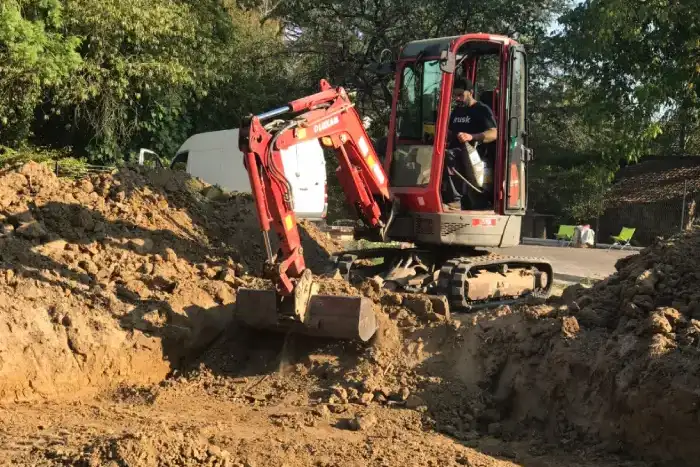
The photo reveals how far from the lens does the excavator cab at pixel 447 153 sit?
770 centimetres

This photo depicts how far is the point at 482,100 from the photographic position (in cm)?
847

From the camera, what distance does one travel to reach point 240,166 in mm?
14742

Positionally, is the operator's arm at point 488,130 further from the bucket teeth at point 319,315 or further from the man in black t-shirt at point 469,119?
the bucket teeth at point 319,315

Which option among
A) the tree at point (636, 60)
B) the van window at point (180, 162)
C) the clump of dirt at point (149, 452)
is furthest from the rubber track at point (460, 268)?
the van window at point (180, 162)

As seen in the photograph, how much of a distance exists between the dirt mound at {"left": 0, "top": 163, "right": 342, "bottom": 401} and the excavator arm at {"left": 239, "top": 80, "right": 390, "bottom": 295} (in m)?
1.20

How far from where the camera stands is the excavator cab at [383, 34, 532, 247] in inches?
303

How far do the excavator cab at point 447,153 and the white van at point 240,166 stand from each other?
4.46 m

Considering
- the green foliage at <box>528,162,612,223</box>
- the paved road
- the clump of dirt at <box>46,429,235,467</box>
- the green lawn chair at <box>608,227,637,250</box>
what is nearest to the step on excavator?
the paved road

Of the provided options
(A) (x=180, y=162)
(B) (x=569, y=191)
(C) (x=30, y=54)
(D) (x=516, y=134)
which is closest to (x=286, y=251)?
(D) (x=516, y=134)

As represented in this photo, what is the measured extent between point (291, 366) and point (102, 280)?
2.03 meters

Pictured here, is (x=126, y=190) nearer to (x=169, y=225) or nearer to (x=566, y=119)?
(x=169, y=225)

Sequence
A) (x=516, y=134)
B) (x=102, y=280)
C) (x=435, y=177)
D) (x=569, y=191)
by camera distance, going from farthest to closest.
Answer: (x=569, y=191)
(x=516, y=134)
(x=435, y=177)
(x=102, y=280)

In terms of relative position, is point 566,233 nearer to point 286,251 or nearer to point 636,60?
point 636,60

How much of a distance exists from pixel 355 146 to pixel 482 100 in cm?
202
